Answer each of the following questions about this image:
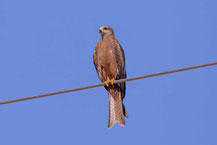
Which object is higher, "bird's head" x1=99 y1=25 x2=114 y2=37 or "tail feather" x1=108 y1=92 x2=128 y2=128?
"bird's head" x1=99 y1=25 x2=114 y2=37

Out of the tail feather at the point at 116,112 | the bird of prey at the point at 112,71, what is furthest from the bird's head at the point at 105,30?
the tail feather at the point at 116,112

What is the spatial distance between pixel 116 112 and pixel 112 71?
818mm

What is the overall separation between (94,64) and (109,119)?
119cm

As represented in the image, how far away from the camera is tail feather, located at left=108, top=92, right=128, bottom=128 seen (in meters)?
8.07

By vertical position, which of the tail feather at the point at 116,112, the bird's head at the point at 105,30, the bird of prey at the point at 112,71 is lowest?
the tail feather at the point at 116,112

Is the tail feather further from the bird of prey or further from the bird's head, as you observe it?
the bird's head

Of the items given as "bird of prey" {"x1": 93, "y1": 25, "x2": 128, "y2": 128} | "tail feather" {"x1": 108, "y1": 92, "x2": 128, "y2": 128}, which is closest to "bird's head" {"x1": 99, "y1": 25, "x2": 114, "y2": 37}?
"bird of prey" {"x1": 93, "y1": 25, "x2": 128, "y2": 128}

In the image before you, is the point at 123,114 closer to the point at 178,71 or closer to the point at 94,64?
the point at 94,64

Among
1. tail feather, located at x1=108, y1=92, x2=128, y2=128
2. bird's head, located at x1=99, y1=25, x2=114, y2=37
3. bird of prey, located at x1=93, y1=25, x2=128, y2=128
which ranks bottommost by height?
tail feather, located at x1=108, y1=92, x2=128, y2=128

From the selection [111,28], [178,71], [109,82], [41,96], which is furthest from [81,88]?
[111,28]

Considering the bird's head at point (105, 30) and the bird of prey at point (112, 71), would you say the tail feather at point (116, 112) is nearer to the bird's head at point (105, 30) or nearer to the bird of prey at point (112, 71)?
the bird of prey at point (112, 71)

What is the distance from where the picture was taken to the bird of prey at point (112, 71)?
26.6ft

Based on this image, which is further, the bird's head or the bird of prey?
the bird's head

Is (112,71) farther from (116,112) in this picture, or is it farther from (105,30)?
(105,30)
